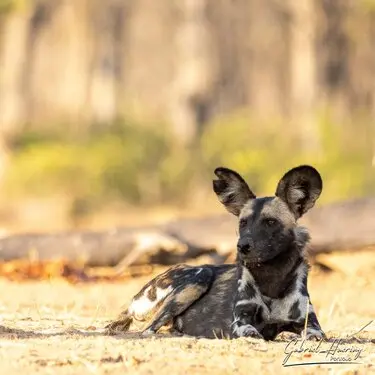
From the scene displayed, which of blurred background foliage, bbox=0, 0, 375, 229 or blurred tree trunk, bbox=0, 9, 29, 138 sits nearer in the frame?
blurred background foliage, bbox=0, 0, 375, 229

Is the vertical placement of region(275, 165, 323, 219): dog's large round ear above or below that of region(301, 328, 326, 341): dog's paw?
above

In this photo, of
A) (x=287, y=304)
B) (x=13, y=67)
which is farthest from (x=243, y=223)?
(x=13, y=67)

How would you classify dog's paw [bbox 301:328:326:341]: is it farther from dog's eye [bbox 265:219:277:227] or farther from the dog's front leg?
dog's eye [bbox 265:219:277:227]

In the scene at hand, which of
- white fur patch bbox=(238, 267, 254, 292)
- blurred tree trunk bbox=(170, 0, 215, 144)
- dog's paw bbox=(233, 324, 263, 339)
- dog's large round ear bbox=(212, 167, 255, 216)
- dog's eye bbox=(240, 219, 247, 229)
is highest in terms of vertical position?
blurred tree trunk bbox=(170, 0, 215, 144)

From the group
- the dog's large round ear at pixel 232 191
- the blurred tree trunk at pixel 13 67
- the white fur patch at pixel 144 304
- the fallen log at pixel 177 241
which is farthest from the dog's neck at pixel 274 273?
the blurred tree trunk at pixel 13 67

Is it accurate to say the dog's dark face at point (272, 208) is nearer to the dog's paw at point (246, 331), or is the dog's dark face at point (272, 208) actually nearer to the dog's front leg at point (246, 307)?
the dog's front leg at point (246, 307)

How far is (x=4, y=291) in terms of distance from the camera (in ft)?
31.0

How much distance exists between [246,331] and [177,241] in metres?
6.09

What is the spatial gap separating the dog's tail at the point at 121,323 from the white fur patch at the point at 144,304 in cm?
4

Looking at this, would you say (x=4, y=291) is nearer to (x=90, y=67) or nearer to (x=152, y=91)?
(x=90, y=67)

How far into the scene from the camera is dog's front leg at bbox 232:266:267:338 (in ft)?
18.7

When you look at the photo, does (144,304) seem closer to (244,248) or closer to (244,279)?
(244,279)

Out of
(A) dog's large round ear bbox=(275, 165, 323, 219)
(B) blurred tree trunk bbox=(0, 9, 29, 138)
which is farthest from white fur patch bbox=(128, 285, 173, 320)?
(B) blurred tree trunk bbox=(0, 9, 29, 138)

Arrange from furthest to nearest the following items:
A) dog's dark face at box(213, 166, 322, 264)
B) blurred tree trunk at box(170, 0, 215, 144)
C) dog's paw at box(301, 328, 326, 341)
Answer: blurred tree trunk at box(170, 0, 215, 144) → dog's dark face at box(213, 166, 322, 264) → dog's paw at box(301, 328, 326, 341)
